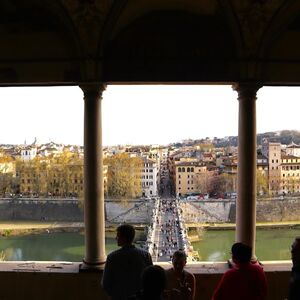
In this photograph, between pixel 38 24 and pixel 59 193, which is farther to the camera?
pixel 59 193

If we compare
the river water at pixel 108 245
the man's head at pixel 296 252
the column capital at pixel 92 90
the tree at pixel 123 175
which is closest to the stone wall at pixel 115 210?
the tree at pixel 123 175

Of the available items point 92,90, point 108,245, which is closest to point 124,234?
point 92,90

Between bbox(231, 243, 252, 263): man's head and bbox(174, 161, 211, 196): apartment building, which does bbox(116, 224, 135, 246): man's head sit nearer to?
bbox(231, 243, 252, 263): man's head

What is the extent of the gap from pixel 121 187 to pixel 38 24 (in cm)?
2915

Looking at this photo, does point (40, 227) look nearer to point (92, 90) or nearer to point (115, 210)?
point (115, 210)

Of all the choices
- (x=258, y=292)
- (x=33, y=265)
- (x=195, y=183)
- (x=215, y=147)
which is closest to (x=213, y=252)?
(x=195, y=183)

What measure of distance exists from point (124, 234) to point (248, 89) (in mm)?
2781

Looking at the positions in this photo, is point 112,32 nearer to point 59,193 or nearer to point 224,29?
point 224,29

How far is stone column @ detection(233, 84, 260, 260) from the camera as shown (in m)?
4.88

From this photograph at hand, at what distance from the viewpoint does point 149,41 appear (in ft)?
16.6

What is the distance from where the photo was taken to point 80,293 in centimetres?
470

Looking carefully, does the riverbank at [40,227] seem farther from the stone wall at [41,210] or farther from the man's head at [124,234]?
the man's head at [124,234]

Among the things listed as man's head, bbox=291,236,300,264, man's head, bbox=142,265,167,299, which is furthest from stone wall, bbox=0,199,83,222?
man's head, bbox=142,265,167,299

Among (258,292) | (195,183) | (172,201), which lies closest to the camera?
(258,292)
